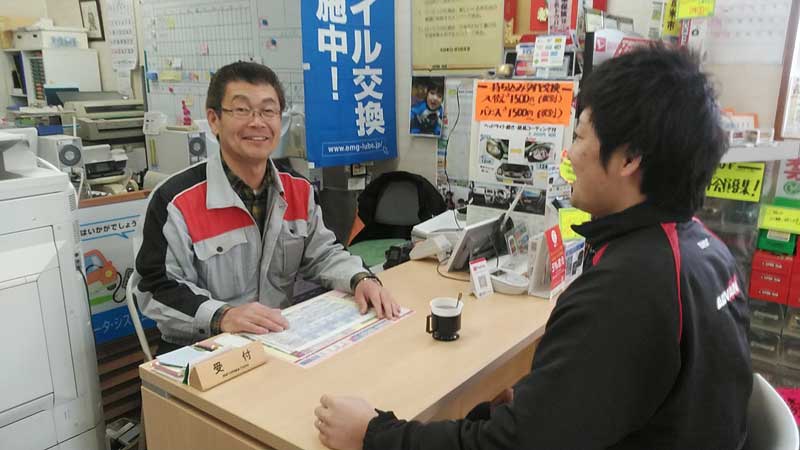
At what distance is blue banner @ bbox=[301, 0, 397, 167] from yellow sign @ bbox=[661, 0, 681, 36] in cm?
147

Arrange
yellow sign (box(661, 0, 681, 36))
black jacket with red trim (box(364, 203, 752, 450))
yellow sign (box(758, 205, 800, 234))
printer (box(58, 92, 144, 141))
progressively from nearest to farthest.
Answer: black jacket with red trim (box(364, 203, 752, 450))
yellow sign (box(758, 205, 800, 234))
yellow sign (box(661, 0, 681, 36))
printer (box(58, 92, 144, 141))

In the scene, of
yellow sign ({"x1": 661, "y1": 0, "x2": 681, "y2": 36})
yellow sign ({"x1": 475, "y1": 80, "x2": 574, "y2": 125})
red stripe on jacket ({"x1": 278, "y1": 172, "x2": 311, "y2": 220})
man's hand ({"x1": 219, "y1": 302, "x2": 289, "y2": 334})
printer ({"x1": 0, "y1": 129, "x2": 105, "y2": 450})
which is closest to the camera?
man's hand ({"x1": 219, "y1": 302, "x2": 289, "y2": 334})

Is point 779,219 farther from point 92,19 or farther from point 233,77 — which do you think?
point 92,19

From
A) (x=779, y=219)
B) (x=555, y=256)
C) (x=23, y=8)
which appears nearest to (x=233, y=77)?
(x=555, y=256)

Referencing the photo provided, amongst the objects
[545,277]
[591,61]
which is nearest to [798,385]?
[545,277]

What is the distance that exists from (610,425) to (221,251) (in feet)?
4.19

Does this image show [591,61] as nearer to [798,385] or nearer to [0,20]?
[798,385]

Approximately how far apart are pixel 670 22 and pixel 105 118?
138 inches

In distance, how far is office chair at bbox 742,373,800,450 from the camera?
917mm

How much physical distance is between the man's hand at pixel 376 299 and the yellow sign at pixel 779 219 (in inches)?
63.7

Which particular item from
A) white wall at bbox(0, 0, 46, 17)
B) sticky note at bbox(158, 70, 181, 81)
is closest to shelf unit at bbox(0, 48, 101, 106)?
white wall at bbox(0, 0, 46, 17)

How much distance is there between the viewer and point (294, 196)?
196cm

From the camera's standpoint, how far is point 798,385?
2305 mm

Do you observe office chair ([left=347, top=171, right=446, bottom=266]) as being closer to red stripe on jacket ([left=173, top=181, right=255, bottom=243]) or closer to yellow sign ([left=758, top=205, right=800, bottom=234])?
red stripe on jacket ([left=173, top=181, right=255, bottom=243])
